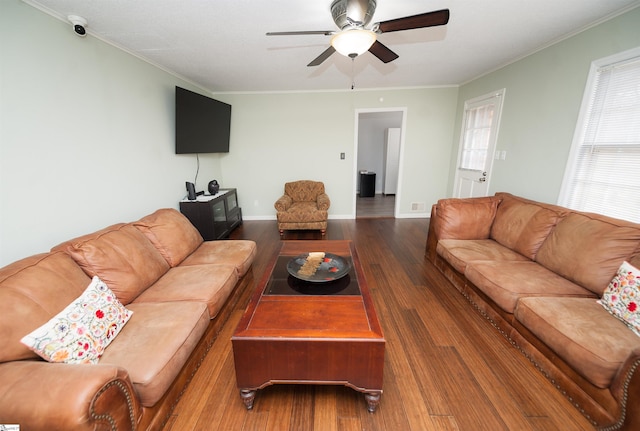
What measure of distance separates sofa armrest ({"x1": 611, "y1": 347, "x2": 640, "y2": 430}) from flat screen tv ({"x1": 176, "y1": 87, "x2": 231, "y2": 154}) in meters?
4.10

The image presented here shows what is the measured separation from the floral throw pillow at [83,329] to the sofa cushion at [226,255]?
83cm

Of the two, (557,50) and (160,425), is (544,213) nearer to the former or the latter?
(557,50)

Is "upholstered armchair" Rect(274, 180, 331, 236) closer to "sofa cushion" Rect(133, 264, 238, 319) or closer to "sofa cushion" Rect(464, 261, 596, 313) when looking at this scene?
"sofa cushion" Rect(133, 264, 238, 319)

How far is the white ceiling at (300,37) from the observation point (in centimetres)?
183

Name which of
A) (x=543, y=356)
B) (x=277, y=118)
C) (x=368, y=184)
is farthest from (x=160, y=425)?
(x=368, y=184)

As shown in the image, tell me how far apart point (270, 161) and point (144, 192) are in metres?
2.36

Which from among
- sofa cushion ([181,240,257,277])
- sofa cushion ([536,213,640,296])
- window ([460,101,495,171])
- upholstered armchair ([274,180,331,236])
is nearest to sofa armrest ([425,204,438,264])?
sofa cushion ([536,213,640,296])

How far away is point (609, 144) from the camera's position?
2115 mm

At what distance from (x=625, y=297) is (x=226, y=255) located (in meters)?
2.87

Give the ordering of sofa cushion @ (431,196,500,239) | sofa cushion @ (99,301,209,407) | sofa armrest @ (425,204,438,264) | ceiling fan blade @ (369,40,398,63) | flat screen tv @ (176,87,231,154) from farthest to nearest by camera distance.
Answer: flat screen tv @ (176,87,231,154)
sofa armrest @ (425,204,438,264)
sofa cushion @ (431,196,500,239)
ceiling fan blade @ (369,40,398,63)
sofa cushion @ (99,301,209,407)

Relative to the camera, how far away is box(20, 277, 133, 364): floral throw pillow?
1.08m

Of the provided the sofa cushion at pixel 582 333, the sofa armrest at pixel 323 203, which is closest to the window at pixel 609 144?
the sofa cushion at pixel 582 333

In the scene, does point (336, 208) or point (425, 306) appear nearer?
point (425, 306)

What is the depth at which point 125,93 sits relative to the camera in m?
2.53
